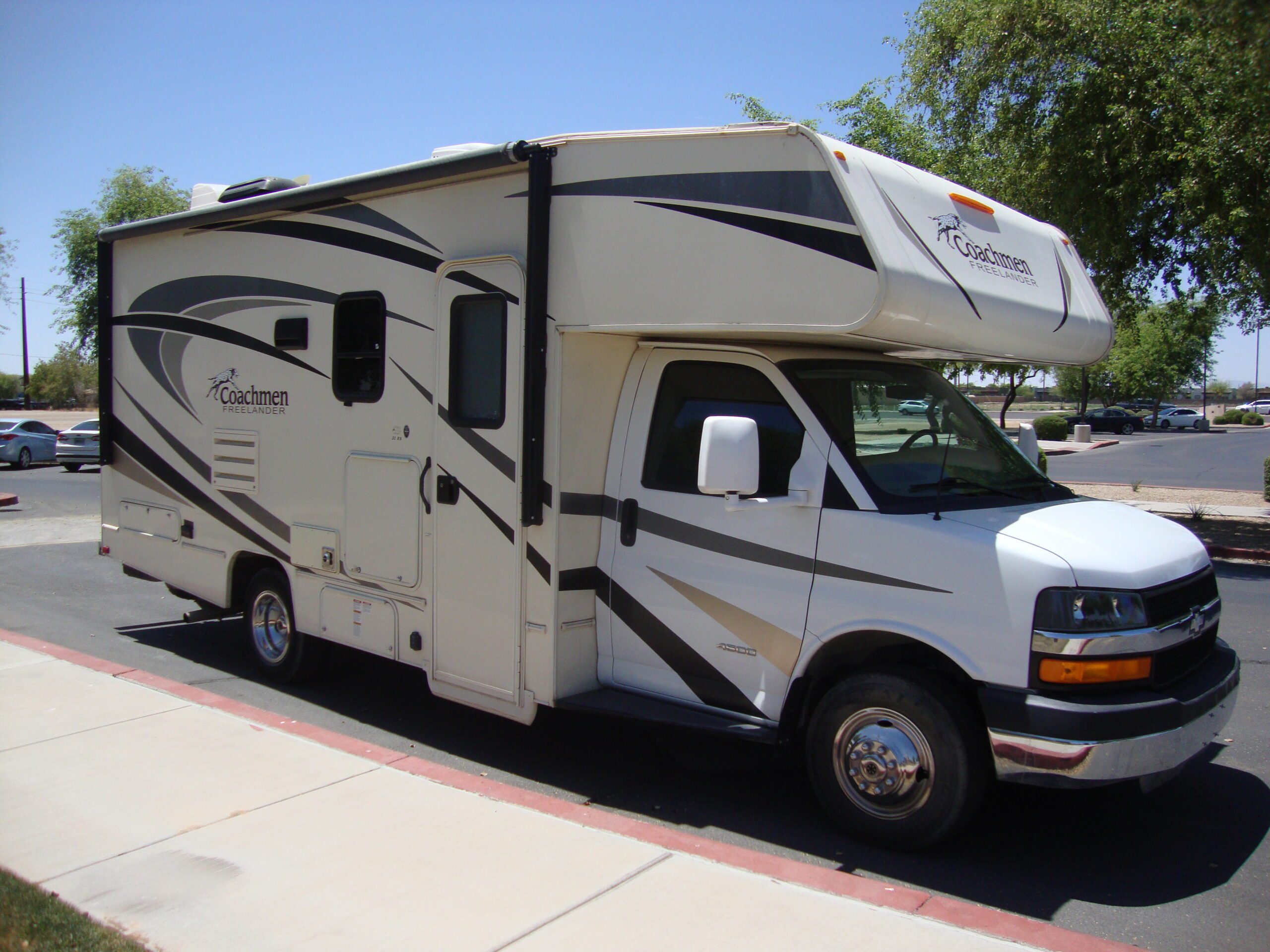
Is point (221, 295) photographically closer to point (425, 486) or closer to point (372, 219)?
point (372, 219)

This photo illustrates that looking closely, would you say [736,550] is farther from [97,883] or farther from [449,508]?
[97,883]

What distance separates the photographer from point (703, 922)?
377cm

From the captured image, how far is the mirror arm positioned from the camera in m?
4.61

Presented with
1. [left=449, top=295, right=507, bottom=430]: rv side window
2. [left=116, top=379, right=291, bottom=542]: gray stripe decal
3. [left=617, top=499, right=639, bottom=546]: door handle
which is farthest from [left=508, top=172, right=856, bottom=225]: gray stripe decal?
[left=116, top=379, right=291, bottom=542]: gray stripe decal

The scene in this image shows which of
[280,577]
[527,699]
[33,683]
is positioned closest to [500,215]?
[527,699]

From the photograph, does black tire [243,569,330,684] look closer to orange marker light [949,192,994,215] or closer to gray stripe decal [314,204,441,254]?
gray stripe decal [314,204,441,254]

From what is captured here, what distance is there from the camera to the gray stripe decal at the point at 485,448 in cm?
534

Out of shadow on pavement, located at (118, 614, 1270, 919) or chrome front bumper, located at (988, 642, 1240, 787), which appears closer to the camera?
chrome front bumper, located at (988, 642, 1240, 787)

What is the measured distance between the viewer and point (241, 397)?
7035 millimetres

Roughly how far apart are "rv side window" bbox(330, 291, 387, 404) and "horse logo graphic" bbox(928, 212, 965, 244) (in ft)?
10.3

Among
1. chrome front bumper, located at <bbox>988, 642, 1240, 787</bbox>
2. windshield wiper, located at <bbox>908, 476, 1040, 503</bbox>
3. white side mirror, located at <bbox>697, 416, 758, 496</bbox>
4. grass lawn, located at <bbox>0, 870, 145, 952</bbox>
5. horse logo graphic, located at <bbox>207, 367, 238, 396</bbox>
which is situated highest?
horse logo graphic, located at <bbox>207, 367, 238, 396</bbox>

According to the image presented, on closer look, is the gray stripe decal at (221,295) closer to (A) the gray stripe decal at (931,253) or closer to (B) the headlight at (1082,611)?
(A) the gray stripe decal at (931,253)

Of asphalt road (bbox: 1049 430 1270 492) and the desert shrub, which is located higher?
the desert shrub

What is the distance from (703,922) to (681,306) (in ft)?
8.47
